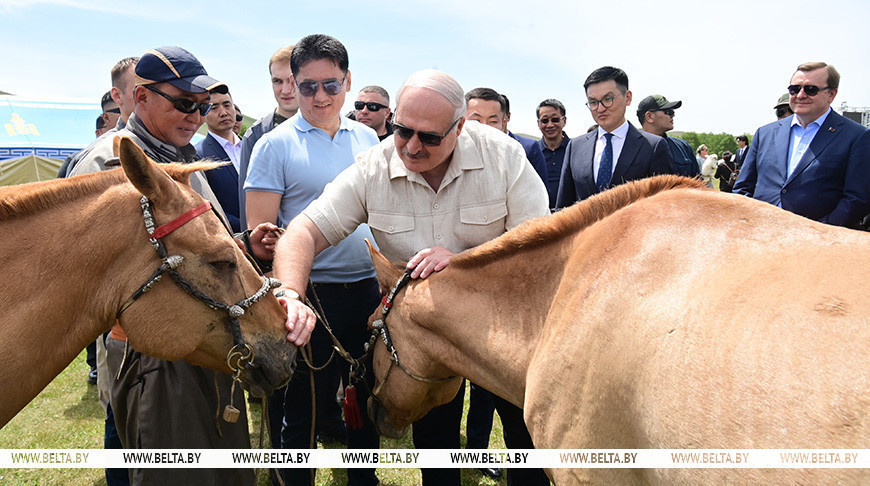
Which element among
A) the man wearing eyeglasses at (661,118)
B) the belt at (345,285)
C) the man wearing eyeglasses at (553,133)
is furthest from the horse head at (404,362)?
the man wearing eyeglasses at (661,118)

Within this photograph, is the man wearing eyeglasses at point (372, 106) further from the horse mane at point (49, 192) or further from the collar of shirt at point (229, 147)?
the horse mane at point (49, 192)

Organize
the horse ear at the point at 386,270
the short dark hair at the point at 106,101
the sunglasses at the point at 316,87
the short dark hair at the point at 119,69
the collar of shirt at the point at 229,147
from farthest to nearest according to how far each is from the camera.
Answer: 1. the short dark hair at the point at 106,101
2. the collar of shirt at the point at 229,147
3. the short dark hair at the point at 119,69
4. the sunglasses at the point at 316,87
5. the horse ear at the point at 386,270

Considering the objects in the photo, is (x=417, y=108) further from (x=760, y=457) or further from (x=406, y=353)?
(x=760, y=457)

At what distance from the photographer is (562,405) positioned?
2.03m

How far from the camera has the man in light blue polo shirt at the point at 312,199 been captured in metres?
3.34

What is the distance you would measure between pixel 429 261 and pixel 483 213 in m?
0.43

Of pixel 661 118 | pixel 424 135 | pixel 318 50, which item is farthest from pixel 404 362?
pixel 661 118

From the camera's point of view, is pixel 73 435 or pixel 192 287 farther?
pixel 73 435

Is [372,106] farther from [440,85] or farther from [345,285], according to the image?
[440,85]

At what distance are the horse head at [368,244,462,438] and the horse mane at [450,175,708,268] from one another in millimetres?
382

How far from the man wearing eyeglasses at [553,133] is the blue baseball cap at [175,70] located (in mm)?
5951

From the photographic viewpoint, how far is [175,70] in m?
2.70

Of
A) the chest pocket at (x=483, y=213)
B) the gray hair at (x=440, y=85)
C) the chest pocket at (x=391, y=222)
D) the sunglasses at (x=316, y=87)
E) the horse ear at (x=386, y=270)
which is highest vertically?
the gray hair at (x=440, y=85)

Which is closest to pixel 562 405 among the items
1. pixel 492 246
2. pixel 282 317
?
pixel 492 246
